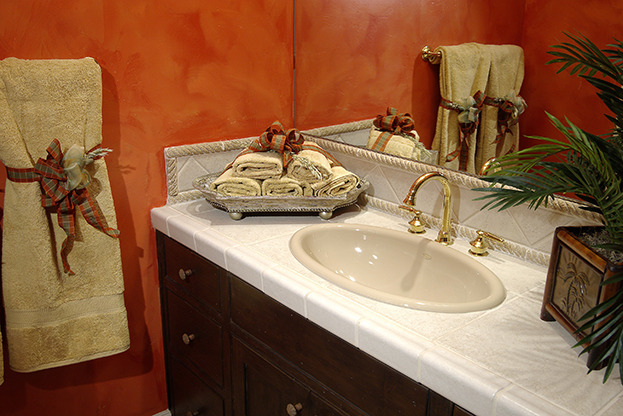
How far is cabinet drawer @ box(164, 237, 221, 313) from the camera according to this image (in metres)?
1.37

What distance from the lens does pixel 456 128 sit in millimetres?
1308

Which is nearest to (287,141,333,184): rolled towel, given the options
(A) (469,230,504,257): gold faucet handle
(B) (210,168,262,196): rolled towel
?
(B) (210,168,262,196): rolled towel

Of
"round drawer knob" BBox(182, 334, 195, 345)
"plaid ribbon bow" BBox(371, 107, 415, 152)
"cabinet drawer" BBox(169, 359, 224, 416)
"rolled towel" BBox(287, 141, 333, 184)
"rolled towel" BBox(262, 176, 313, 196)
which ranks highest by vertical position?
"plaid ribbon bow" BBox(371, 107, 415, 152)

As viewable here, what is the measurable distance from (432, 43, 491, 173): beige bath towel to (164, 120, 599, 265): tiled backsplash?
0.16 ft

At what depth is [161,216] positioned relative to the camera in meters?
1.53

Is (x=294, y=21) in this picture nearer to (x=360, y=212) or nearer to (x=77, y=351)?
(x=360, y=212)

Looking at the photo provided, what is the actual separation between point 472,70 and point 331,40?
22.5 inches

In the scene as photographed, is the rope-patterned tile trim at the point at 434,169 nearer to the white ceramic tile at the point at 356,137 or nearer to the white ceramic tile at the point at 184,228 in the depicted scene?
the white ceramic tile at the point at 356,137

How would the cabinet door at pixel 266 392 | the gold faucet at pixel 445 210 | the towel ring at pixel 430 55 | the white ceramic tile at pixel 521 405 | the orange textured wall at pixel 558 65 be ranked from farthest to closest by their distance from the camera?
1. the towel ring at pixel 430 55
2. the gold faucet at pixel 445 210
3. the cabinet door at pixel 266 392
4. the orange textured wall at pixel 558 65
5. the white ceramic tile at pixel 521 405

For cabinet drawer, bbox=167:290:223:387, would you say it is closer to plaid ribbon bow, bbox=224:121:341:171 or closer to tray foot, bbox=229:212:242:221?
tray foot, bbox=229:212:242:221

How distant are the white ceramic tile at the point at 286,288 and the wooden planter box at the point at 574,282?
1.48 ft

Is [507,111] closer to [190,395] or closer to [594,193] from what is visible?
[594,193]

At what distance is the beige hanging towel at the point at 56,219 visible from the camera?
1258 millimetres

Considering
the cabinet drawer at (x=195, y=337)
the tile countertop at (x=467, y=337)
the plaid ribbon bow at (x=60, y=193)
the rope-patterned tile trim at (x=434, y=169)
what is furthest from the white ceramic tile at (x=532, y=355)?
the plaid ribbon bow at (x=60, y=193)
